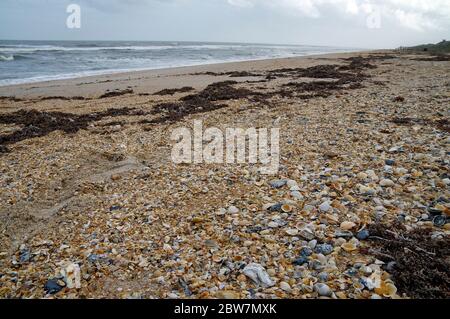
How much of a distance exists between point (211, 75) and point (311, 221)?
18862mm

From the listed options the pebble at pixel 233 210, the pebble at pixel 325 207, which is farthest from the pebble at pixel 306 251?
the pebble at pixel 233 210

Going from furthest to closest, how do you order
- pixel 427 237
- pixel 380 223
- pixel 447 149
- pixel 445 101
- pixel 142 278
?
pixel 445 101, pixel 447 149, pixel 380 223, pixel 427 237, pixel 142 278

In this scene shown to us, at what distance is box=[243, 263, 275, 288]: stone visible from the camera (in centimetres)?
287

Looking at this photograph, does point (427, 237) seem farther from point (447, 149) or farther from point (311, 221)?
point (447, 149)

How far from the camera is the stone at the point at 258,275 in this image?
287 centimetres

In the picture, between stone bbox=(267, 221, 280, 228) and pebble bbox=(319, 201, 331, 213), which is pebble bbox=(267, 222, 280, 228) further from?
pebble bbox=(319, 201, 331, 213)

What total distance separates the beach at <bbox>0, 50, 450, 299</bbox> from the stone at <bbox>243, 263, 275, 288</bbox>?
13 millimetres

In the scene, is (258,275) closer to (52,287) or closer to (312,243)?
(312,243)

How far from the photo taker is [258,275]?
9.66 feet

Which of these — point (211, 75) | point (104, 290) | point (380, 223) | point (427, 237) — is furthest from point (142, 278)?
point (211, 75)

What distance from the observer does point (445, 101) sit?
9.06 metres

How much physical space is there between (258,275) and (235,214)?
1.18m

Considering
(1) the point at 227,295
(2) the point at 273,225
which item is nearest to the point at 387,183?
(2) the point at 273,225


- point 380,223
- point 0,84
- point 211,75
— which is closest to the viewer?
point 380,223
